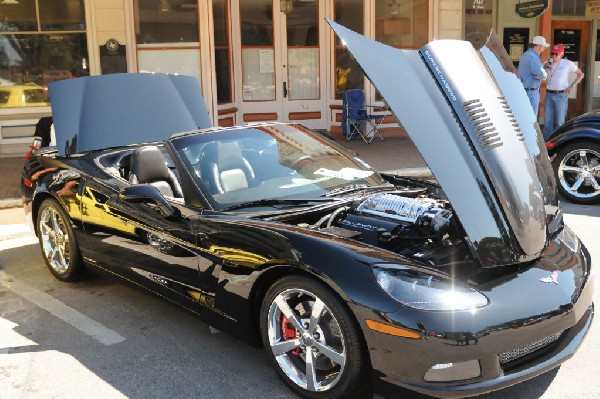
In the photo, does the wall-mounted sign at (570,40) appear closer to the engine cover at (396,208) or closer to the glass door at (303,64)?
the glass door at (303,64)

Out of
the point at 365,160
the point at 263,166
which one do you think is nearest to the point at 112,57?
the point at 365,160

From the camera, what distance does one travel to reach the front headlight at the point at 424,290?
9.89ft

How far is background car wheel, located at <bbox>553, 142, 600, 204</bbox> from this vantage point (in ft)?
26.4

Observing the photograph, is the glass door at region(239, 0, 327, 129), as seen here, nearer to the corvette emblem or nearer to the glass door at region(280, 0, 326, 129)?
the glass door at region(280, 0, 326, 129)

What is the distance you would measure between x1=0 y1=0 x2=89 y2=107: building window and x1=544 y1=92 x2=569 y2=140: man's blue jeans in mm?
8292

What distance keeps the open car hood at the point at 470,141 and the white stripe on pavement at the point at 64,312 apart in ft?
7.82

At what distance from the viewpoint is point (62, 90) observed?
5.50 m

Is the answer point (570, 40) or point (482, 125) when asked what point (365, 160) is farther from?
point (570, 40)

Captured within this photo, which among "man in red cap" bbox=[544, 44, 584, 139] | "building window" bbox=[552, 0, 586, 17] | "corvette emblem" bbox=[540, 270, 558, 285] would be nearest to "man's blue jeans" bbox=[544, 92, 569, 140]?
"man in red cap" bbox=[544, 44, 584, 139]

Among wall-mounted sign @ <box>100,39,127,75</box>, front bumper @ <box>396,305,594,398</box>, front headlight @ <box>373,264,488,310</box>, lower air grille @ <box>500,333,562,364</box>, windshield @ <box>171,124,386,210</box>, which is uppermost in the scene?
wall-mounted sign @ <box>100,39,127,75</box>

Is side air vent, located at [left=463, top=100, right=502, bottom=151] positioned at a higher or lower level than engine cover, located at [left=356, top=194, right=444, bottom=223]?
higher

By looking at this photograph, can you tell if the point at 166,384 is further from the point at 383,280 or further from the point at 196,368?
the point at 383,280

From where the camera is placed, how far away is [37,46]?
12.2 m

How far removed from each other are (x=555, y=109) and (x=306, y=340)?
947 centimetres
